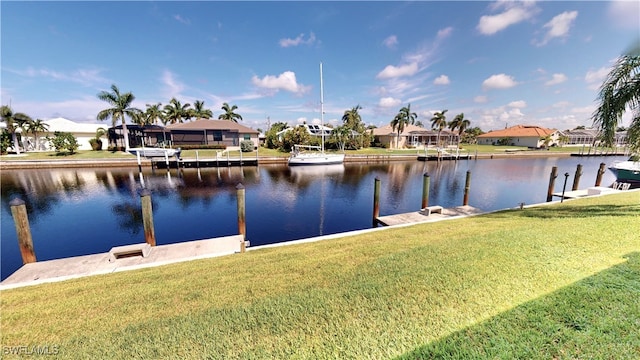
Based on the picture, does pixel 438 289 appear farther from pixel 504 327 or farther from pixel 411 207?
pixel 411 207

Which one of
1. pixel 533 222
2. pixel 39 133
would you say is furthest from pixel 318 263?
pixel 39 133

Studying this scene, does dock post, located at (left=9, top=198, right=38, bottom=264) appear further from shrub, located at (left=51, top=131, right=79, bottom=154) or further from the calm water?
shrub, located at (left=51, top=131, right=79, bottom=154)

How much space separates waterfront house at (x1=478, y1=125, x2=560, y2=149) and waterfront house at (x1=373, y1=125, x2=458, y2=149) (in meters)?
20.7

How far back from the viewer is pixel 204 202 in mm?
15805

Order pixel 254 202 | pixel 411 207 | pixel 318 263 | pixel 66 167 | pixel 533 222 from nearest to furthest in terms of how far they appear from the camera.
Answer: pixel 318 263 < pixel 533 222 < pixel 411 207 < pixel 254 202 < pixel 66 167

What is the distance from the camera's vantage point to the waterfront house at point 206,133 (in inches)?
1561

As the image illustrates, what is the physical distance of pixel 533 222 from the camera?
23.4ft

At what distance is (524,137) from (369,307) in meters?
82.9

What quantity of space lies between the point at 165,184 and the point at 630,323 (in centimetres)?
2476

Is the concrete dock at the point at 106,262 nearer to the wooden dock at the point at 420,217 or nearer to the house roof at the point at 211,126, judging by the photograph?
the wooden dock at the point at 420,217

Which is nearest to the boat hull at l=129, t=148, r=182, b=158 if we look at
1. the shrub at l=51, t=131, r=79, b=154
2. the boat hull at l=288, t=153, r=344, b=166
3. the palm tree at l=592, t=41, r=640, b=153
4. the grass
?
the shrub at l=51, t=131, r=79, b=154

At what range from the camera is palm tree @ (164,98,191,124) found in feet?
155

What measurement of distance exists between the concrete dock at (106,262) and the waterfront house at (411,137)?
167 ft

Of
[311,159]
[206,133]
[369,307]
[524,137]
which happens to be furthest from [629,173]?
[524,137]
